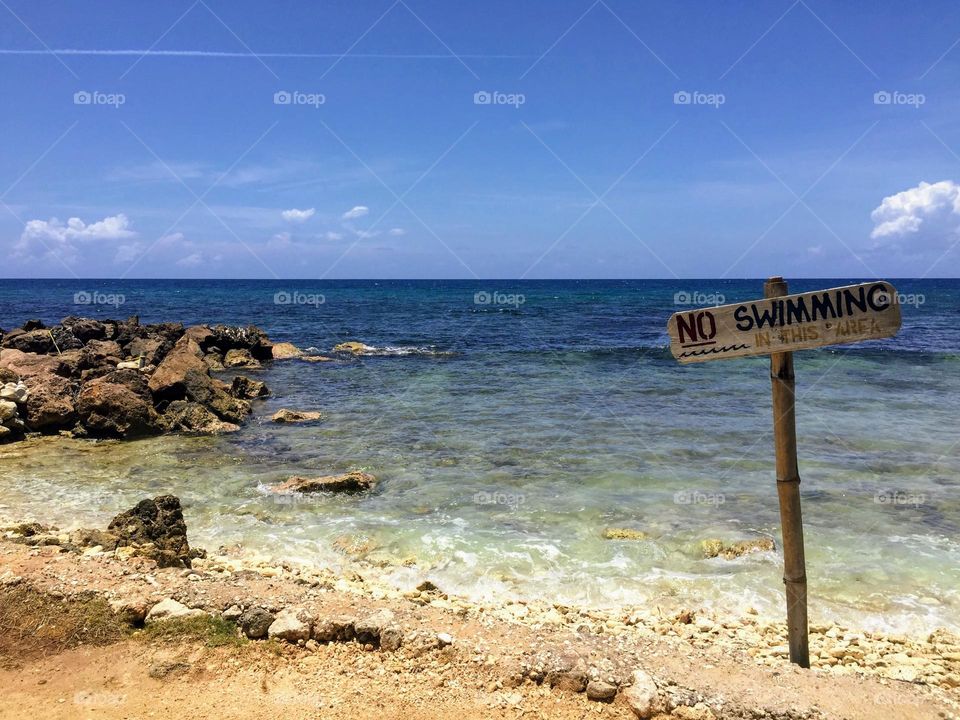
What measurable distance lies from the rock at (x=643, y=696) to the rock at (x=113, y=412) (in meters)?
12.9

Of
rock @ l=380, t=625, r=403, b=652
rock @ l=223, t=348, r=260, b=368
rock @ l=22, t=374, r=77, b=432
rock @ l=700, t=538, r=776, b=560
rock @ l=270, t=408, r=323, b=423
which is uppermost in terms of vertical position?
rock @ l=223, t=348, r=260, b=368

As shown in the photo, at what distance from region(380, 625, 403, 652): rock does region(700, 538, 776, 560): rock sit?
4.38 m

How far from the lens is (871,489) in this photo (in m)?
10.1

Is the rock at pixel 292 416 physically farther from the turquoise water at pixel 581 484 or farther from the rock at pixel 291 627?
the rock at pixel 291 627

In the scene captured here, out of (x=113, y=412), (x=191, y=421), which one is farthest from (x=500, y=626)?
(x=113, y=412)

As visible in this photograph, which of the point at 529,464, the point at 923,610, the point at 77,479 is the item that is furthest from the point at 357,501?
the point at 923,610

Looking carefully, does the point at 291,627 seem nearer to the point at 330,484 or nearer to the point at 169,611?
the point at 169,611

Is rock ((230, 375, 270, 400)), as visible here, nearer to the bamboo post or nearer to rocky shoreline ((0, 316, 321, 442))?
rocky shoreline ((0, 316, 321, 442))

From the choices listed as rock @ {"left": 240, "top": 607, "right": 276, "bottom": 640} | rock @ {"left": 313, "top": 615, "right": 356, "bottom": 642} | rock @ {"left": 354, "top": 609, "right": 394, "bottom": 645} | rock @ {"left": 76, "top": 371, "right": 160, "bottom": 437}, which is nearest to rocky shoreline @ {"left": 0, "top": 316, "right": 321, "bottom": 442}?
rock @ {"left": 76, "top": 371, "right": 160, "bottom": 437}

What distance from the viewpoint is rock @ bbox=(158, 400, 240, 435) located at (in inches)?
Answer: 575

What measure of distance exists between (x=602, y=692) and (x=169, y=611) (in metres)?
3.34

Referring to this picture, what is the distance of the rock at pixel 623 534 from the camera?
27.3ft

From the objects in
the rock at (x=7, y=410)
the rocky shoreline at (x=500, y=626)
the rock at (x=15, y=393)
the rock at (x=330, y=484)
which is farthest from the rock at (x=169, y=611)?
the rock at (x=15, y=393)

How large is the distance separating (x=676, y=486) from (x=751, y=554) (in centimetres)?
261
